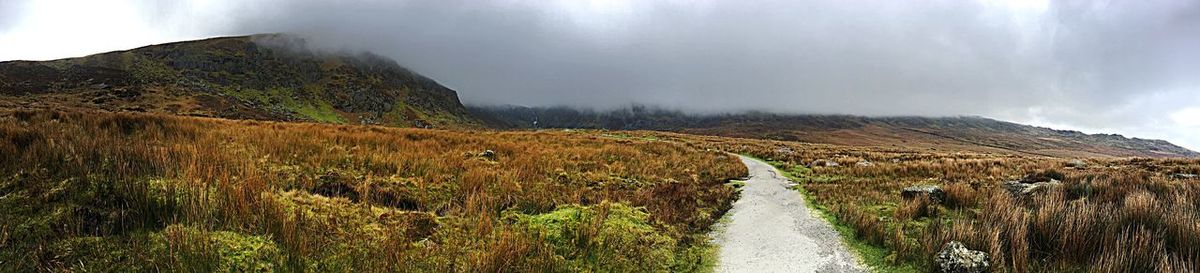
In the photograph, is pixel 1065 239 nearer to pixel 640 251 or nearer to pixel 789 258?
pixel 789 258

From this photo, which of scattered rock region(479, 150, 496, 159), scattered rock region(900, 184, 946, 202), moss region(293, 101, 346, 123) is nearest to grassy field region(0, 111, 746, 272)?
scattered rock region(900, 184, 946, 202)

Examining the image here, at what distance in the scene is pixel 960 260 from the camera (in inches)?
197

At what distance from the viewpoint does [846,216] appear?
8242 millimetres

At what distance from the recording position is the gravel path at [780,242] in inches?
227

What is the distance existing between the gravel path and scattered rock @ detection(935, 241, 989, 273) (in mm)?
822

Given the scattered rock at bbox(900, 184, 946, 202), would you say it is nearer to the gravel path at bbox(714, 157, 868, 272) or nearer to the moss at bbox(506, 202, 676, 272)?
the gravel path at bbox(714, 157, 868, 272)

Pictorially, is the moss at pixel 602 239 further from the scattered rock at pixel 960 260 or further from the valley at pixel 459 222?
the scattered rock at pixel 960 260

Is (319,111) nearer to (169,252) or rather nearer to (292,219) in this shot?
(292,219)

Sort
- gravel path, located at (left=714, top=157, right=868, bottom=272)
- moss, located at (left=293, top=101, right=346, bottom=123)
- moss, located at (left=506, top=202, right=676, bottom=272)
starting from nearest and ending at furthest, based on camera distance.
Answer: moss, located at (left=506, top=202, right=676, bottom=272)
gravel path, located at (left=714, top=157, right=868, bottom=272)
moss, located at (left=293, top=101, right=346, bottom=123)

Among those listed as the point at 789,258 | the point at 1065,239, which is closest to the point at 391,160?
the point at 789,258

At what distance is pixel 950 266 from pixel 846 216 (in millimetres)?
3214

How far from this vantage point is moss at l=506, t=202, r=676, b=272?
5531 mm

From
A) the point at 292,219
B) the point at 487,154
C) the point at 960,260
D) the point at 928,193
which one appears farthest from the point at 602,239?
the point at 487,154

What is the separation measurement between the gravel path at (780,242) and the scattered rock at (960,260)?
82 centimetres
